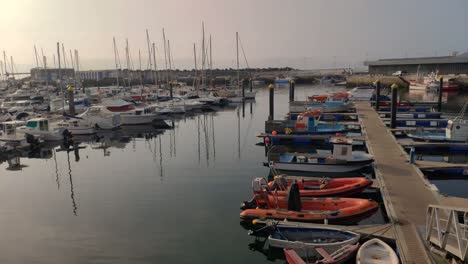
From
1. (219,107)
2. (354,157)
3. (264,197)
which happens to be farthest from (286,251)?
(219,107)

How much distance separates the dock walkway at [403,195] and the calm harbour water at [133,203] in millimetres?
1392

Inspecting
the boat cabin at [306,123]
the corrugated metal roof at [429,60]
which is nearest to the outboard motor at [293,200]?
the boat cabin at [306,123]

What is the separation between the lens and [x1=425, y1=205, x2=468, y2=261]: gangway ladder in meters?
10.2

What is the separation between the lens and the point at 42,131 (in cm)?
3578

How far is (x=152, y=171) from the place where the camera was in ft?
83.8

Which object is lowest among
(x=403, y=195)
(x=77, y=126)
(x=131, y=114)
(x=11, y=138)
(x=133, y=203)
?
(x=133, y=203)

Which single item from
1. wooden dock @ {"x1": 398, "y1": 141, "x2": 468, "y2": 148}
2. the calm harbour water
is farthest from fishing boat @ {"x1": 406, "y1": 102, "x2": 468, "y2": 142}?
the calm harbour water

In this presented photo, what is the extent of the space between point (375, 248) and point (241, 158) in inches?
663

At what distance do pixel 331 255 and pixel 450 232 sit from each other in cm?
341

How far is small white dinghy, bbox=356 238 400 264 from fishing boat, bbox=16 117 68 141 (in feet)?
104

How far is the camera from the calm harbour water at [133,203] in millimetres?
14148

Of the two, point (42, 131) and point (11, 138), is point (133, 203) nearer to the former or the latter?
point (11, 138)

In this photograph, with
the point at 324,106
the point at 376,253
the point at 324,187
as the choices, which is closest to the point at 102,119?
the point at 324,106

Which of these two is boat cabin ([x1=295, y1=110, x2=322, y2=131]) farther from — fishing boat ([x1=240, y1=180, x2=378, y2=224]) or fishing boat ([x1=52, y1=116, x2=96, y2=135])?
fishing boat ([x1=52, y1=116, x2=96, y2=135])
